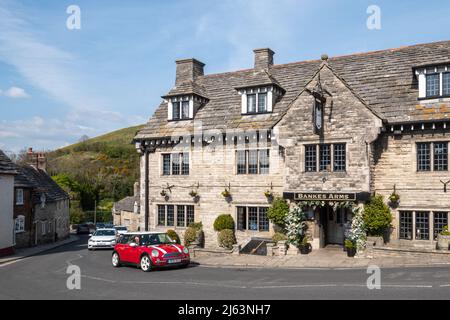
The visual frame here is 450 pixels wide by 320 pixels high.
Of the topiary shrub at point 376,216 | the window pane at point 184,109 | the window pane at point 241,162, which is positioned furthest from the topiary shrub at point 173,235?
the topiary shrub at point 376,216

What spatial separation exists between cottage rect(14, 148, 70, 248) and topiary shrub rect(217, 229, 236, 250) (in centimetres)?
1556

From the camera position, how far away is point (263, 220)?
25.8 meters

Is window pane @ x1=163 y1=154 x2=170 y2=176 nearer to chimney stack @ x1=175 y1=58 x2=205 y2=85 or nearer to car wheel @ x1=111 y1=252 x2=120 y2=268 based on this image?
chimney stack @ x1=175 y1=58 x2=205 y2=85

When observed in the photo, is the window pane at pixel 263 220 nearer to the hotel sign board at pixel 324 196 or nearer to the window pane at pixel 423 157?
the hotel sign board at pixel 324 196

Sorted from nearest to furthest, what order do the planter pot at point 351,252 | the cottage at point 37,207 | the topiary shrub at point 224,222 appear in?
the planter pot at point 351,252 → the topiary shrub at point 224,222 → the cottage at point 37,207

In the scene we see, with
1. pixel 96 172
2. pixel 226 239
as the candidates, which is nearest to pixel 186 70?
pixel 226 239

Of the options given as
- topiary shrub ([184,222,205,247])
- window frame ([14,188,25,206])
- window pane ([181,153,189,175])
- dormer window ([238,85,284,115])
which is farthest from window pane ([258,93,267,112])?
window frame ([14,188,25,206])

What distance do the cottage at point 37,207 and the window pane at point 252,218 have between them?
16773 millimetres

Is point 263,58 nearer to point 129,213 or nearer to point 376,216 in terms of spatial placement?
point 376,216

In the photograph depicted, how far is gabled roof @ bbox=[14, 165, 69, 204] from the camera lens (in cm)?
3605

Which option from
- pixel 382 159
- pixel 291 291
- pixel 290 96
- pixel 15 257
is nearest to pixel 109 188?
pixel 15 257

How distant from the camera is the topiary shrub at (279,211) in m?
24.0

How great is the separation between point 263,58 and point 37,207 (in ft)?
74.1
